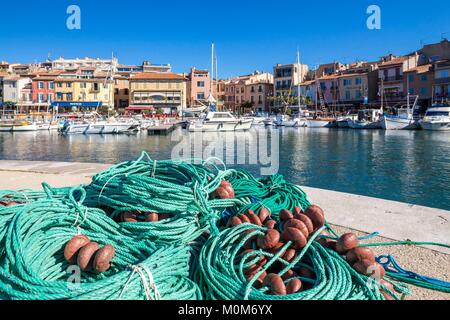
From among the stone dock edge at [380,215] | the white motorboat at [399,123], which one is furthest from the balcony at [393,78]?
Answer: the stone dock edge at [380,215]

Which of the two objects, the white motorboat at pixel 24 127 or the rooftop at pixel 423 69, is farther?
the rooftop at pixel 423 69

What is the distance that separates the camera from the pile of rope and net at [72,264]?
2795mm

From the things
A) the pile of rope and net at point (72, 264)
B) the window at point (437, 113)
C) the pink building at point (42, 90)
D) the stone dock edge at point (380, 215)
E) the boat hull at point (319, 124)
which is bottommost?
the stone dock edge at point (380, 215)

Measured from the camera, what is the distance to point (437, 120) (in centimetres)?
4419

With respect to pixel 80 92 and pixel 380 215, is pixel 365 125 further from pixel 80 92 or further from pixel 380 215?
pixel 80 92

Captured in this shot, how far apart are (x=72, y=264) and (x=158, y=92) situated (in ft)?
237

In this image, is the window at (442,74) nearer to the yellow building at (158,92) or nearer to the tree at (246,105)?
the tree at (246,105)

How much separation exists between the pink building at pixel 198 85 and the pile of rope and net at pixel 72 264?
76.8 m

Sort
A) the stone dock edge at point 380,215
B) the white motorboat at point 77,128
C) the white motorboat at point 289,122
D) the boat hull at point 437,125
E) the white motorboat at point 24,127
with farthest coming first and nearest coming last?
the white motorboat at point 289,122 → the white motorboat at point 24,127 → the white motorboat at point 77,128 → the boat hull at point 437,125 → the stone dock edge at point 380,215

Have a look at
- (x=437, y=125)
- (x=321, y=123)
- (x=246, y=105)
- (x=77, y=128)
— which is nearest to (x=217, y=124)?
(x=77, y=128)

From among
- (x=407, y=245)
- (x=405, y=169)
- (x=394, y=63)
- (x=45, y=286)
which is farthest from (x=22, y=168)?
(x=394, y=63)

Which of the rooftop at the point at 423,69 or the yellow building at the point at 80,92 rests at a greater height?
Result: the rooftop at the point at 423,69

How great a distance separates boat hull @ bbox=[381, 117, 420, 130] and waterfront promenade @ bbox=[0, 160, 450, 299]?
1698 inches

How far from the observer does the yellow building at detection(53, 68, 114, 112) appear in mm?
68875
